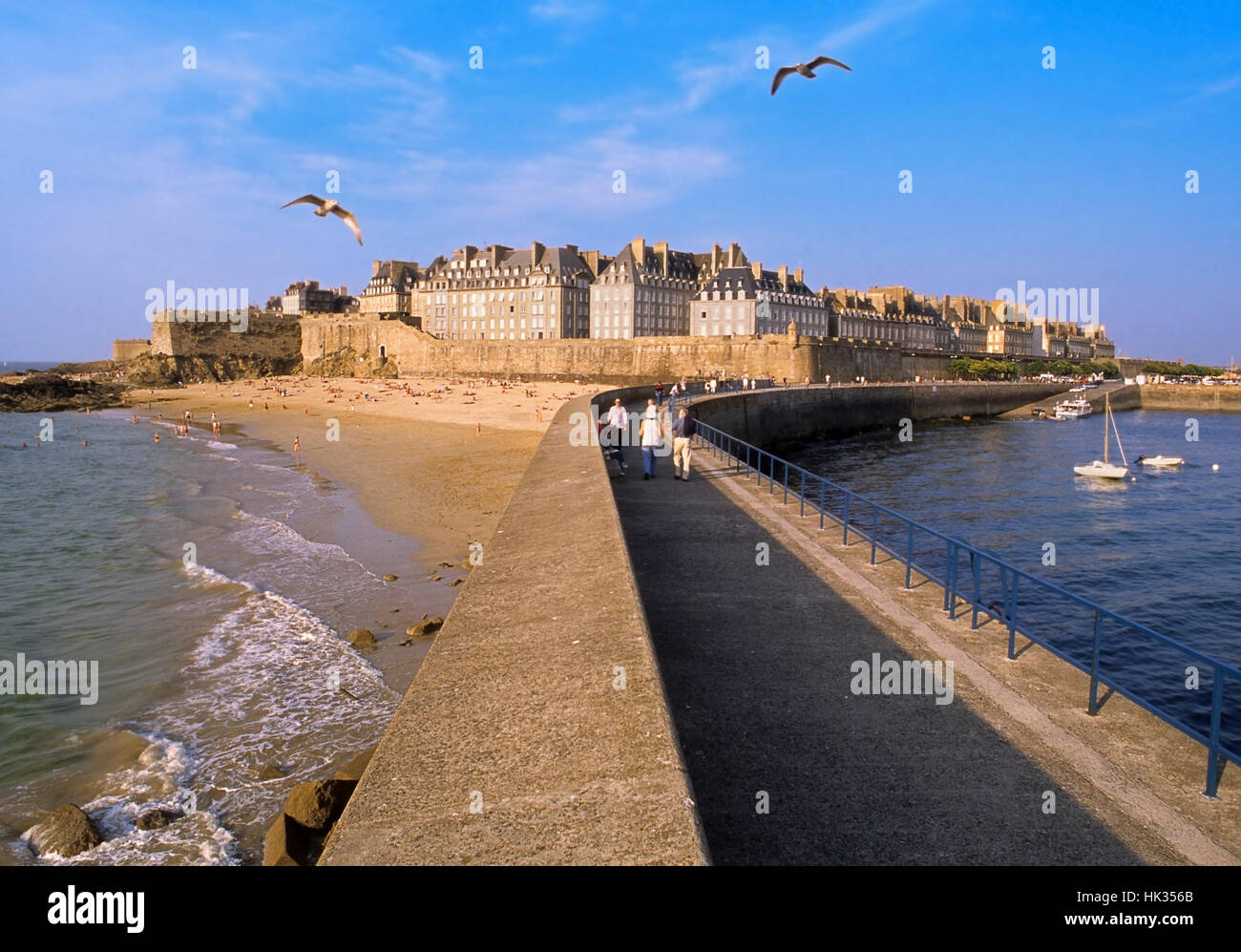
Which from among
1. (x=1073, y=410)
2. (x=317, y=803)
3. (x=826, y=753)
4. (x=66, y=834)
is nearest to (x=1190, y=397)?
(x=1073, y=410)

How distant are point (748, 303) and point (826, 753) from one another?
69537 millimetres

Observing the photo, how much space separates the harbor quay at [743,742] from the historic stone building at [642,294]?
7102 cm

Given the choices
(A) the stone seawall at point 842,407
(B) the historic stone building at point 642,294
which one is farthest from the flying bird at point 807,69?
(B) the historic stone building at point 642,294

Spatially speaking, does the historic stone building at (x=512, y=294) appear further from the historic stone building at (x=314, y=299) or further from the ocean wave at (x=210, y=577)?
the ocean wave at (x=210, y=577)

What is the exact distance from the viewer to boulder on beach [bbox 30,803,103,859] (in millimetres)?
6176

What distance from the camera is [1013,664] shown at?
6.55m

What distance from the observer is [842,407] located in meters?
50.8

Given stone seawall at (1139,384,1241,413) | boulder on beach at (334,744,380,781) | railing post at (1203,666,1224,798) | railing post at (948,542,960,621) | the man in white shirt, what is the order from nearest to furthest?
1. railing post at (1203,666,1224,798)
2. boulder on beach at (334,744,380,781)
3. railing post at (948,542,960,621)
4. the man in white shirt
5. stone seawall at (1139,384,1241,413)

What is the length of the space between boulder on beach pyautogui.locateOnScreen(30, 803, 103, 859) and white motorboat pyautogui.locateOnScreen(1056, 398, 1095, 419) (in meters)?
71.7

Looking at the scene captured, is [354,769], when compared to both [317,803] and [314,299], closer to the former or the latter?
[317,803]

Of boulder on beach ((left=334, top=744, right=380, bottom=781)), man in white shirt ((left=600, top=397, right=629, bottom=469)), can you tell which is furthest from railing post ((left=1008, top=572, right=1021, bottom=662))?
man in white shirt ((left=600, top=397, right=629, bottom=469))

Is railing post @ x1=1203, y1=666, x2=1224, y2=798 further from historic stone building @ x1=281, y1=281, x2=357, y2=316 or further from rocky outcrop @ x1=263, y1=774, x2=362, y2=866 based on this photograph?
historic stone building @ x1=281, y1=281, x2=357, y2=316

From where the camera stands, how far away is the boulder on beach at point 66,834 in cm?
618
